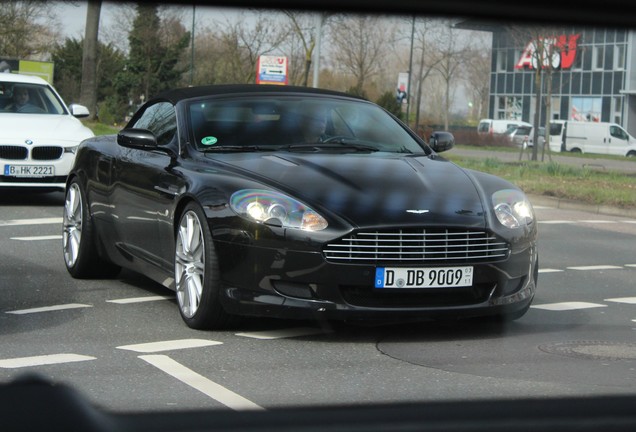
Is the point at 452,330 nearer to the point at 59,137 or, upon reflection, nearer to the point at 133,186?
the point at 133,186

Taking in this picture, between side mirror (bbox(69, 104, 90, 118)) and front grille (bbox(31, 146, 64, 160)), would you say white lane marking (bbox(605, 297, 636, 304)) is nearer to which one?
side mirror (bbox(69, 104, 90, 118))

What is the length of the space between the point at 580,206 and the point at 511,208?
1147cm

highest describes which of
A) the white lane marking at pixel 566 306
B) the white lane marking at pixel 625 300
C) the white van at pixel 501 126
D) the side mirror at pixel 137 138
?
the white van at pixel 501 126

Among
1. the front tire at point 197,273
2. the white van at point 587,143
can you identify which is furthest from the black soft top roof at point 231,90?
the white van at point 587,143

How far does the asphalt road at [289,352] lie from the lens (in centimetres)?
436

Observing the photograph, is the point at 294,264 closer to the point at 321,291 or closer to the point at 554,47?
the point at 321,291

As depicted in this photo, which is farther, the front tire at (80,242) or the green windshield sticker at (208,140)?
the front tire at (80,242)

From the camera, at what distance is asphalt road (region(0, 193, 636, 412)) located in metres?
4.36

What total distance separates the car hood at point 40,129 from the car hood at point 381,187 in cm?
790

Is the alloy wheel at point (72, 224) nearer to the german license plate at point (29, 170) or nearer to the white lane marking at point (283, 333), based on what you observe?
the white lane marking at point (283, 333)

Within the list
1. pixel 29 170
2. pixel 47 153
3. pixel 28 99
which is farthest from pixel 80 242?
pixel 28 99

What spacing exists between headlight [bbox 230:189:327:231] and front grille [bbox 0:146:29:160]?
830 cm

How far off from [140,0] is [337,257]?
4180mm

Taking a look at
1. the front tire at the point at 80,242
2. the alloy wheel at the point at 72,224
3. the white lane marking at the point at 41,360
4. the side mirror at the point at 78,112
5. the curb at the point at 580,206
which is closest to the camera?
the white lane marking at the point at 41,360
